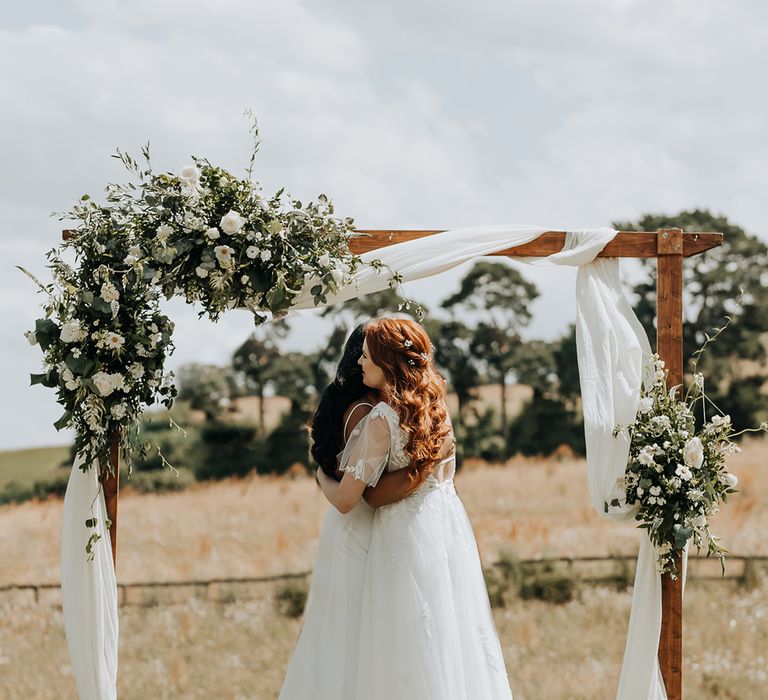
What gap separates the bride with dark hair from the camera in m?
4.01

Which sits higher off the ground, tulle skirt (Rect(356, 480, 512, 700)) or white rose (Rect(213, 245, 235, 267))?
white rose (Rect(213, 245, 235, 267))

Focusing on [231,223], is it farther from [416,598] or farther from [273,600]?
[273,600]

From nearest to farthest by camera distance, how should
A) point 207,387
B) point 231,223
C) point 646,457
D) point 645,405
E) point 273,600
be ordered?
1. point 231,223
2. point 646,457
3. point 645,405
4. point 273,600
5. point 207,387

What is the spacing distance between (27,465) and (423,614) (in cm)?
717

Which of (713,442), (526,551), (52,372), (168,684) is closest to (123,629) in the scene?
(168,684)

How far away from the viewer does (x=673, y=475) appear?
4.57 meters

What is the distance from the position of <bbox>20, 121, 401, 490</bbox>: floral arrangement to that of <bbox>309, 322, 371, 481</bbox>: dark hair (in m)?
0.35

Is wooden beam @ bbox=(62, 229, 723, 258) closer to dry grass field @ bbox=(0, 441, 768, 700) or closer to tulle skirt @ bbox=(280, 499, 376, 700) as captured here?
tulle skirt @ bbox=(280, 499, 376, 700)

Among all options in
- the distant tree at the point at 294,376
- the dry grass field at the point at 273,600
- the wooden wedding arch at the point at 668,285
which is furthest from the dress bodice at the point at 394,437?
the distant tree at the point at 294,376

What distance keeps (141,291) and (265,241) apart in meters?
0.57

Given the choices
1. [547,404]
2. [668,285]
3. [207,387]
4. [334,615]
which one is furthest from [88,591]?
[547,404]

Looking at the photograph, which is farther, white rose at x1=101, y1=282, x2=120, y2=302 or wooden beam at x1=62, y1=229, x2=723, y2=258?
wooden beam at x1=62, y1=229, x2=723, y2=258

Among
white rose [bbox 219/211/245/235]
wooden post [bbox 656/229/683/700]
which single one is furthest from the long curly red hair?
wooden post [bbox 656/229/683/700]

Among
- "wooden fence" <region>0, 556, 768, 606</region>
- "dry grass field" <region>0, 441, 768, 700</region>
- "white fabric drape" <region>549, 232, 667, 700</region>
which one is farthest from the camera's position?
"wooden fence" <region>0, 556, 768, 606</region>
